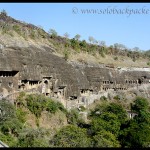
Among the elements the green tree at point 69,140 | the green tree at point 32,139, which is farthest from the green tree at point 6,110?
the green tree at point 69,140

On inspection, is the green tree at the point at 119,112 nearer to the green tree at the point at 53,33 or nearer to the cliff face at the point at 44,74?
the cliff face at the point at 44,74

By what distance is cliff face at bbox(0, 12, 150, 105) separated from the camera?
2692cm

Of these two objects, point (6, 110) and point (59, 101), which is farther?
point (59, 101)

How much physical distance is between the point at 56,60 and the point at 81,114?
5.85m

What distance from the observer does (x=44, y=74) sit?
30.6 meters

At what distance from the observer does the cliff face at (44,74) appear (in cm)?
2692

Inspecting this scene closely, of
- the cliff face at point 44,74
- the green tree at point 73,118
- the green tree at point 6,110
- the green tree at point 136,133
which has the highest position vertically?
the cliff face at point 44,74

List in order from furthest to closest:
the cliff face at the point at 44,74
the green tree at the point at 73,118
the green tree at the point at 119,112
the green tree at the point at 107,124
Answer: the green tree at the point at 119,112 < the green tree at the point at 73,118 < the cliff face at the point at 44,74 < the green tree at the point at 107,124

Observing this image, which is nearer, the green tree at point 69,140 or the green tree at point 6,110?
the green tree at point 69,140

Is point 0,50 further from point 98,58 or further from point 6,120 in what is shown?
point 98,58

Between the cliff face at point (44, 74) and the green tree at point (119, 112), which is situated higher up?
the cliff face at point (44, 74)

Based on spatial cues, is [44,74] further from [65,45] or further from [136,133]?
[65,45]

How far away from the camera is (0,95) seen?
24.8 meters

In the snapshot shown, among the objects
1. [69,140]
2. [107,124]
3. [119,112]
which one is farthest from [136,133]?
[69,140]
